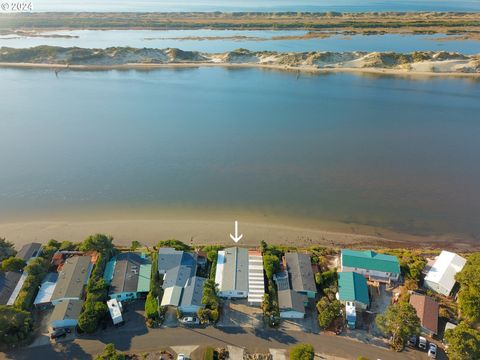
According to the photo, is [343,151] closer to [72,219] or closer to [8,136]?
[72,219]

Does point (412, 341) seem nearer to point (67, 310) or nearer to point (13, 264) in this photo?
A: point (67, 310)

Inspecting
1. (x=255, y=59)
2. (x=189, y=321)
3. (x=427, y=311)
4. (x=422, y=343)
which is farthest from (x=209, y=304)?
(x=255, y=59)

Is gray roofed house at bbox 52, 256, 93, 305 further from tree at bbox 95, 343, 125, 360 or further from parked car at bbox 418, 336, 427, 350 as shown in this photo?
parked car at bbox 418, 336, 427, 350

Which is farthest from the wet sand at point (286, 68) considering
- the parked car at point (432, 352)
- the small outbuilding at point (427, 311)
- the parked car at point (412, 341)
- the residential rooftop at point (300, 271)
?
the parked car at point (432, 352)

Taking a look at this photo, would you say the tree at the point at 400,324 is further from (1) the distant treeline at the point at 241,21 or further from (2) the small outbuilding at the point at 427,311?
(1) the distant treeline at the point at 241,21

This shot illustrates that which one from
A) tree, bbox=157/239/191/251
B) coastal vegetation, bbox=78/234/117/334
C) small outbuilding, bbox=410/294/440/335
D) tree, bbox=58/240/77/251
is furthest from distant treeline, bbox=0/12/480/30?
coastal vegetation, bbox=78/234/117/334

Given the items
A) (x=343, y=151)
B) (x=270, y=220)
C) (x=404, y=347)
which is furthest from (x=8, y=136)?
(x=404, y=347)
